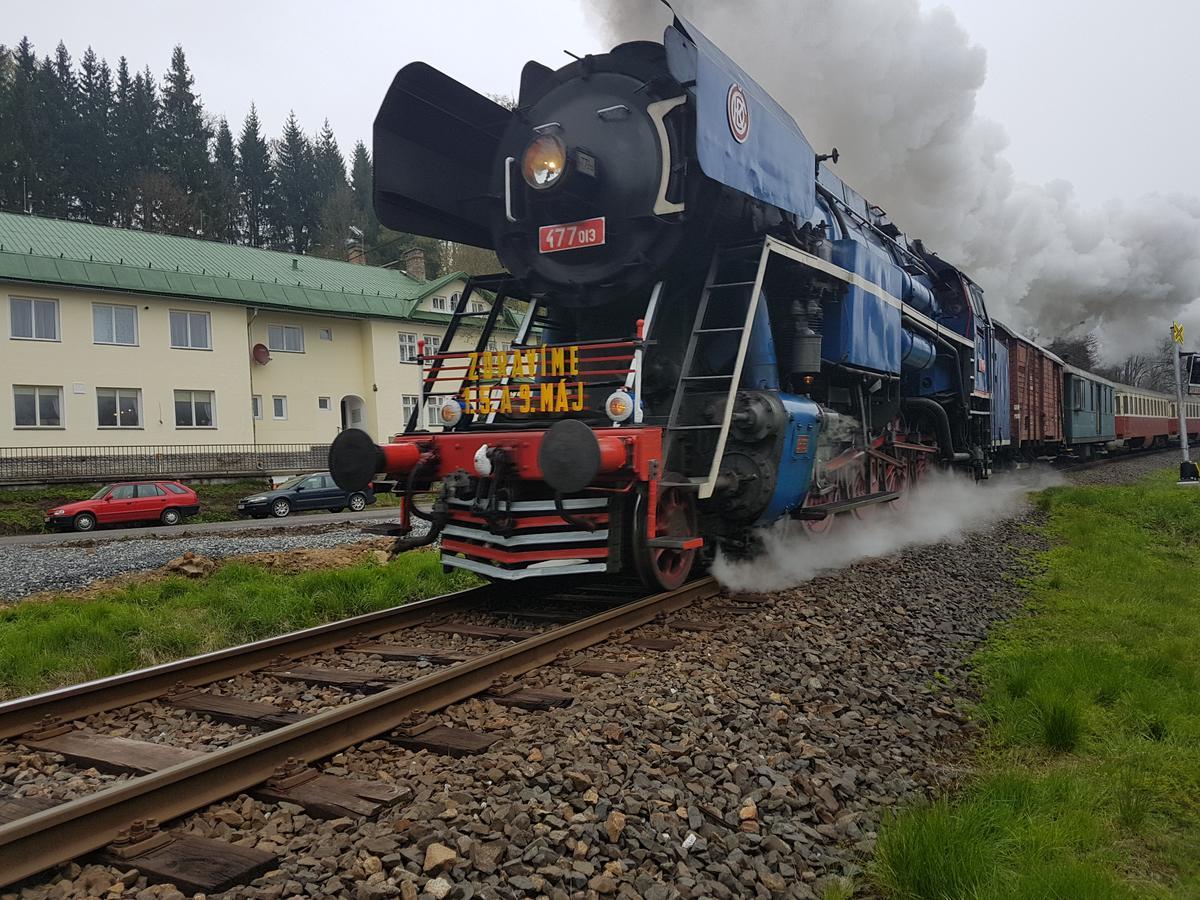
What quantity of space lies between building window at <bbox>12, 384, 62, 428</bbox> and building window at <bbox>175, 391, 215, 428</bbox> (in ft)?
10.3

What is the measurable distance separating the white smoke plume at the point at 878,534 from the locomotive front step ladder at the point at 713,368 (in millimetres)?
1270

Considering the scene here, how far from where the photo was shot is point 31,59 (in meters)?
46.7

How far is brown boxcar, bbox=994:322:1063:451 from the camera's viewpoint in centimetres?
1482

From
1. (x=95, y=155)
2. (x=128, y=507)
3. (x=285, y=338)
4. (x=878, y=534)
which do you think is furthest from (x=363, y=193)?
(x=878, y=534)

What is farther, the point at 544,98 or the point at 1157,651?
the point at 544,98

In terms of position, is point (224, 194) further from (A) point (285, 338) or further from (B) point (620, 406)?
(B) point (620, 406)

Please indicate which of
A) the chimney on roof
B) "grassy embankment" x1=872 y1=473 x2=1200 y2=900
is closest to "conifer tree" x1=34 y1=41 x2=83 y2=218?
the chimney on roof

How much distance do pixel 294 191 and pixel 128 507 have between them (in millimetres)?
42703

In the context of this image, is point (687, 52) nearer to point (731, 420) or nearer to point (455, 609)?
point (731, 420)

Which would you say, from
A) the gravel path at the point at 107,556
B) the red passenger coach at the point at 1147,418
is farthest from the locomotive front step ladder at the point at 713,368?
the red passenger coach at the point at 1147,418

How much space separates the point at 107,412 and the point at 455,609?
23.3m

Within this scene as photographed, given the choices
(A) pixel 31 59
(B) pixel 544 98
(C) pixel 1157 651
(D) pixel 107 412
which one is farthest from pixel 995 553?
(A) pixel 31 59

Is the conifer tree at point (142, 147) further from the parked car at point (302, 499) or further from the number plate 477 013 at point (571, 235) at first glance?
the number plate 477 013 at point (571, 235)

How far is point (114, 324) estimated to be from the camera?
82.6ft
